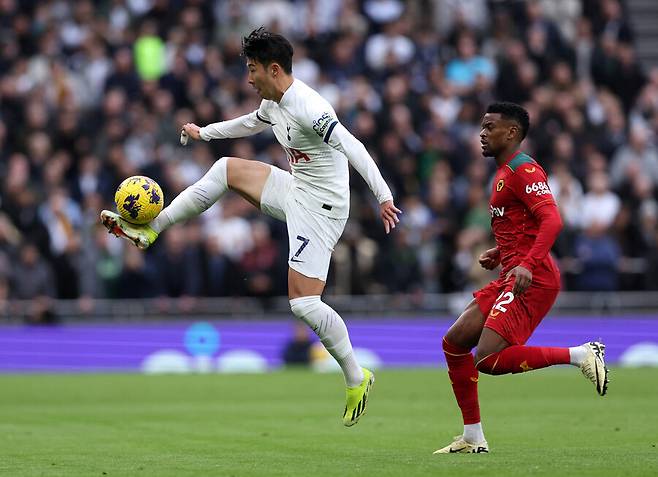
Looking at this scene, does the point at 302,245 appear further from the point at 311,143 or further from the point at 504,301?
the point at 504,301

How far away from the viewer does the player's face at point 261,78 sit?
1114 centimetres

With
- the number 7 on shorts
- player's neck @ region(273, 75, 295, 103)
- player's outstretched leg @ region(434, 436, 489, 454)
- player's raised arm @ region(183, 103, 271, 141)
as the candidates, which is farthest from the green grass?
player's neck @ region(273, 75, 295, 103)

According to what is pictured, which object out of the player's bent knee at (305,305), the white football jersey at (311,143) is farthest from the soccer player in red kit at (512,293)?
the white football jersey at (311,143)

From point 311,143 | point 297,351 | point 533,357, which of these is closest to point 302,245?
point 311,143

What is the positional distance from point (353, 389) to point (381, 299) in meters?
11.3

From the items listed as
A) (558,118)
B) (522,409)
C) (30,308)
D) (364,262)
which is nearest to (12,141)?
(30,308)

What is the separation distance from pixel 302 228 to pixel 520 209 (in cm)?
176

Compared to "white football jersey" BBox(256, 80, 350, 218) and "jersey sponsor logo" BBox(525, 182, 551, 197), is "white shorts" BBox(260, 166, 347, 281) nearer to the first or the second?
"white football jersey" BBox(256, 80, 350, 218)

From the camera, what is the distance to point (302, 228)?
37.0 ft

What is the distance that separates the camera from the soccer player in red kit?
34.1 ft

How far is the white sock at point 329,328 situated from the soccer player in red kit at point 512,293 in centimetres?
85

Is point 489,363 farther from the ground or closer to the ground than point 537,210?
closer to the ground

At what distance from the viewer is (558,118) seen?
25.0 m

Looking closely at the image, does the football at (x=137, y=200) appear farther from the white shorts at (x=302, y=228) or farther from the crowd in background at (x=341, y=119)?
the crowd in background at (x=341, y=119)
